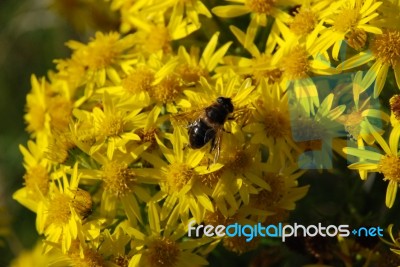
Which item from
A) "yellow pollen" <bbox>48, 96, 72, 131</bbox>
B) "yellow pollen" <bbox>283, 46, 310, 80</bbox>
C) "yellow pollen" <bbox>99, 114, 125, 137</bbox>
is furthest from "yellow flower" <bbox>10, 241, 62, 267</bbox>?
"yellow pollen" <bbox>283, 46, 310, 80</bbox>

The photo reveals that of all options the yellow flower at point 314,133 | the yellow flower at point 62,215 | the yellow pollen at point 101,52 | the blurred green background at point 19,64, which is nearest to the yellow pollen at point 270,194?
the yellow flower at point 314,133

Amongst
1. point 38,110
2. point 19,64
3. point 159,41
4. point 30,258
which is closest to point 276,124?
point 159,41

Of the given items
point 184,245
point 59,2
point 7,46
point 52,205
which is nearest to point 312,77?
point 184,245

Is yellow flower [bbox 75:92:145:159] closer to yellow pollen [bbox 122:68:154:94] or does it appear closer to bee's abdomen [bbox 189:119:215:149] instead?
yellow pollen [bbox 122:68:154:94]

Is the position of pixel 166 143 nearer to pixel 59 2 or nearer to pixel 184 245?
pixel 184 245

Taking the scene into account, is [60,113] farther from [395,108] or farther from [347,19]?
[395,108]

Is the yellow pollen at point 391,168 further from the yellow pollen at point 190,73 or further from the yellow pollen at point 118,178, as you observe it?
the yellow pollen at point 118,178
